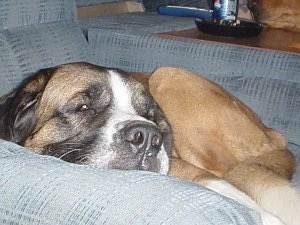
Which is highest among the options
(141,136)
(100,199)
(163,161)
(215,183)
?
(100,199)

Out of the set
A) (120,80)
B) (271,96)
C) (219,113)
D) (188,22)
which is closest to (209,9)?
(188,22)

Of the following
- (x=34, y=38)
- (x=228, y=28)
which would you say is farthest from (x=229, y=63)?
(x=34, y=38)

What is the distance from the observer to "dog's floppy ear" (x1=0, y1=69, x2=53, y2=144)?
5.70 ft

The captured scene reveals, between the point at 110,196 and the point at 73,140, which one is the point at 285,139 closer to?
the point at 73,140

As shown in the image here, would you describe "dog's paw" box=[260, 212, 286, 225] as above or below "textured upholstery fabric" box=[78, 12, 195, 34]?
below

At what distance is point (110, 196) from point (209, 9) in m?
2.42

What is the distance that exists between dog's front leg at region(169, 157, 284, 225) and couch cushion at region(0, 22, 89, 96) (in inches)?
23.5

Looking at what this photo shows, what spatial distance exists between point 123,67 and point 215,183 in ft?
3.14

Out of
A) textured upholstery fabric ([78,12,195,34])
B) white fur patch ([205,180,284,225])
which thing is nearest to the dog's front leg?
white fur patch ([205,180,284,225])

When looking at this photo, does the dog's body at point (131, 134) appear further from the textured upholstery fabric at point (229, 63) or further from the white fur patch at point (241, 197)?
the textured upholstery fabric at point (229, 63)

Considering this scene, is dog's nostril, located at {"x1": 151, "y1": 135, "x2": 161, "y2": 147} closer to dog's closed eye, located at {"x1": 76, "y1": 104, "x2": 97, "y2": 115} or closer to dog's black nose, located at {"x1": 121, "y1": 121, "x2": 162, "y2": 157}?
dog's black nose, located at {"x1": 121, "y1": 121, "x2": 162, "y2": 157}

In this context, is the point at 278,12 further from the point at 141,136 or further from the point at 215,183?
the point at 141,136

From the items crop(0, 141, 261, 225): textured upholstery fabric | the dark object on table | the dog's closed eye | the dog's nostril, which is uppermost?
crop(0, 141, 261, 225): textured upholstery fabric

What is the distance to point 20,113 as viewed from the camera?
1754 mm
